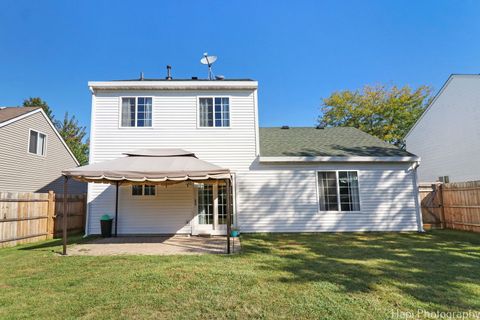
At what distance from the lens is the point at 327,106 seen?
90.1 feet

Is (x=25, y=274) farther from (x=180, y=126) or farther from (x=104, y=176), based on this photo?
(x=180, y=126)

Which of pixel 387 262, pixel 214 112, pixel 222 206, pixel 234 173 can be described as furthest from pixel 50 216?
pixel 387 262

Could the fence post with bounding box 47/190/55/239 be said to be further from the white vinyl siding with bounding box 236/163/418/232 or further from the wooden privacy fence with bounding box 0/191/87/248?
the white vinyl siding with bounding box 236/163/418/232

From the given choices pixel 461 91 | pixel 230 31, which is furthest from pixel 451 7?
pixel 230 31

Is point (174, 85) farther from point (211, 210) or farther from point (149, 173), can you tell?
point (211, 210)

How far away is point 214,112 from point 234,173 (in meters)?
2.71

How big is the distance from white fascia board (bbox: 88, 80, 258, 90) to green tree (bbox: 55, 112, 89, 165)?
23477 mm

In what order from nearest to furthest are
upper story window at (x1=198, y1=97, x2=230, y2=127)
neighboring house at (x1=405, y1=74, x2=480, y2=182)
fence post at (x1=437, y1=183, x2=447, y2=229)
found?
upper story window at (x1=198, y1=97, x2=230, y2=127)
fence post at (x1=437, y1=183, x2=447, y2=229)
neighboring house at (x1=405, y1=74, x2=480, y2=182)

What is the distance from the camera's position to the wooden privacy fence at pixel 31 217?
772cm

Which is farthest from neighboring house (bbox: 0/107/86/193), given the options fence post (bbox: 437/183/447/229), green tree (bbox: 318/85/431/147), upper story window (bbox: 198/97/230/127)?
green tree (bbox: 318/85/431/147)

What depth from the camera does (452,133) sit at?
47.5ft

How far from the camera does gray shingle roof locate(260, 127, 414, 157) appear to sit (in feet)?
33.9

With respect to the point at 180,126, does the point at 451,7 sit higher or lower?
higher

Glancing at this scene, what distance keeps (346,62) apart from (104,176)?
61.2 feet
